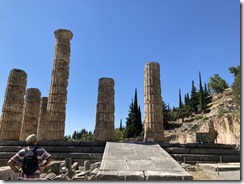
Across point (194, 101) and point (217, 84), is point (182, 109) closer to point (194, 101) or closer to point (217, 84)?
point (194, 101)

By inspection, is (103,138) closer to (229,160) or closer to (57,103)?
(57,103)

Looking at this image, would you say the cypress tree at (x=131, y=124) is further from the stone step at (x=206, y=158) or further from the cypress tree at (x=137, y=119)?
the stone step at (x=206, y=158)

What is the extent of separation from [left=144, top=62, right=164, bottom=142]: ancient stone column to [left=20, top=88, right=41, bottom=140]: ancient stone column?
9.82 metres

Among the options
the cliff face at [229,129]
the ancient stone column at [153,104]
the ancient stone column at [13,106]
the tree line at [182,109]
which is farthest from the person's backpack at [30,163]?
the tree line at [182,109]

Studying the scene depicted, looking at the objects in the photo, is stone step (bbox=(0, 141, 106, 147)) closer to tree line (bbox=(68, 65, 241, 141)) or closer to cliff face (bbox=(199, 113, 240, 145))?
cliff face (bbox=(199, 113, 240, 145))

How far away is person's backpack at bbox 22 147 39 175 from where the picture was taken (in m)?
4.27

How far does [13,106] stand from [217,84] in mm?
52625

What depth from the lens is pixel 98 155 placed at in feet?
39.2

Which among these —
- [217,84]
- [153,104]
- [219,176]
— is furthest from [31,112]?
[217,84]

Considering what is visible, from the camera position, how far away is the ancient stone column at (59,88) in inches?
609

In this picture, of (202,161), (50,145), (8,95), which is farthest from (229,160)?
(8,95)

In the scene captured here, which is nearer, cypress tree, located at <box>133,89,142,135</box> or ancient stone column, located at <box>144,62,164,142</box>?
ancient stone column, located at <box>144,62,164,142</box>

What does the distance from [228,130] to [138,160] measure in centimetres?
1912

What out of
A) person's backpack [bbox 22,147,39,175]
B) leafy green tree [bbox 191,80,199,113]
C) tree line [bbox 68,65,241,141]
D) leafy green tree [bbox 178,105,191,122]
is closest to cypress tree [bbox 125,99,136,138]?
tree line [bbox 68,65,241,141]
